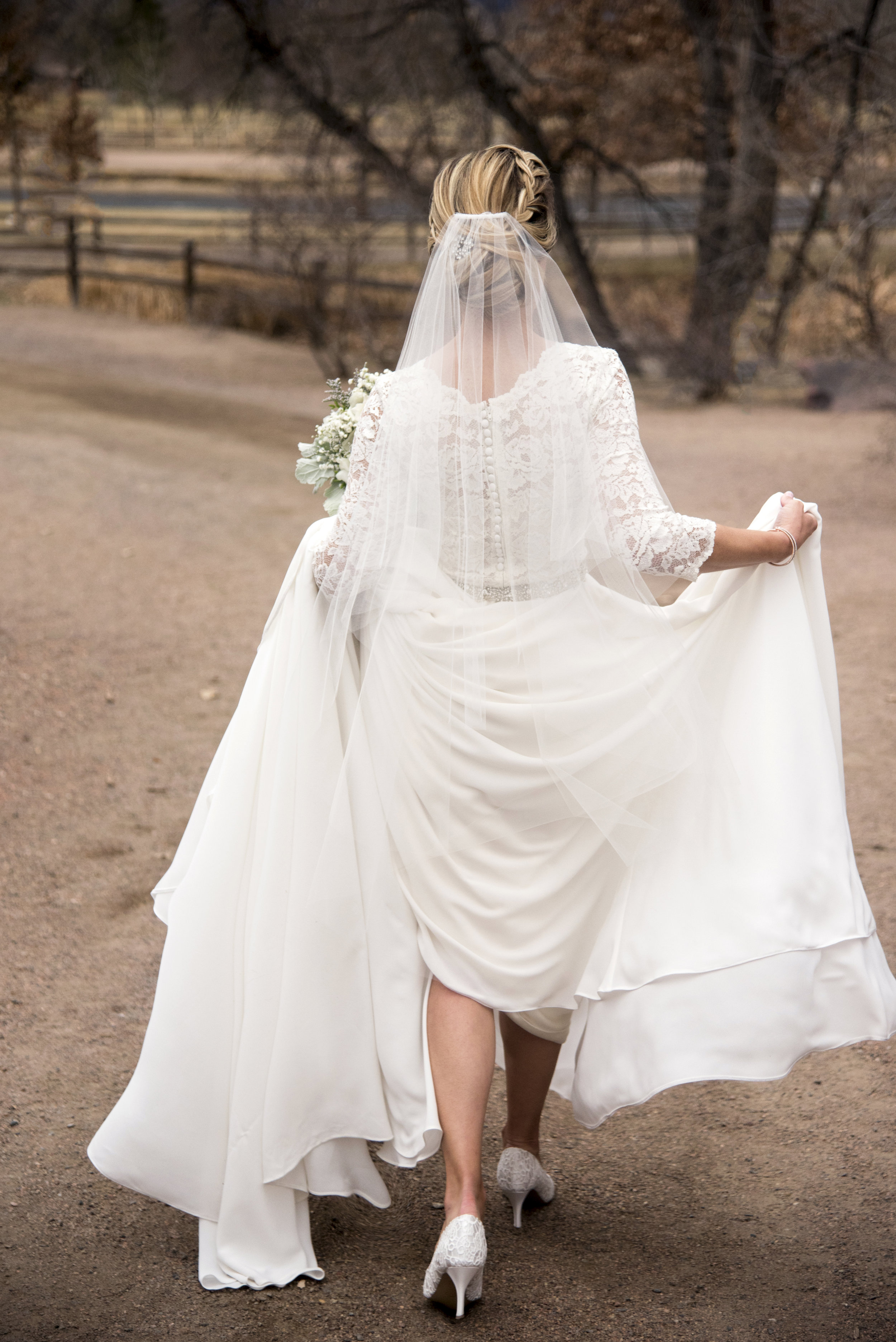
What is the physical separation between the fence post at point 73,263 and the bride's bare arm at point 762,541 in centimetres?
1838

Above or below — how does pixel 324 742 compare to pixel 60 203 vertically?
below

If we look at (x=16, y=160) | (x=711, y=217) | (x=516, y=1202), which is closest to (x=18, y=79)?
(x=16, y=160)

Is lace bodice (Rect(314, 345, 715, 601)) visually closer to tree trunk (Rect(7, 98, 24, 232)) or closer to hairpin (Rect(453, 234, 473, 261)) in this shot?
hairpin (Rect(453, 234, 473, 261))

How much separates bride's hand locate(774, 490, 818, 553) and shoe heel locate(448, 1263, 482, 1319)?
52.1 inches

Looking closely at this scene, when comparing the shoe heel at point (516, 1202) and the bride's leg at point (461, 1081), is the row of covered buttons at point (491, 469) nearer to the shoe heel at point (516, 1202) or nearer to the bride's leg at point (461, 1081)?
the bride's leg at point (461, 1081)

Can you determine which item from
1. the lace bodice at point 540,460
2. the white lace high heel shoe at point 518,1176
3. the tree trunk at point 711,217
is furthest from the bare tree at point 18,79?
the white lace high heel shoe at point 518,1176

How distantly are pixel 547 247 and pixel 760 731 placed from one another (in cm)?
92

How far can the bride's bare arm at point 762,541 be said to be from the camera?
211cm

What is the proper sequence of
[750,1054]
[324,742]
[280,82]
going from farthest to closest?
[280,82], [324,742], [750,1054]

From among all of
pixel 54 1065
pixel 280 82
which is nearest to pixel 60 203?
pixel 280 82

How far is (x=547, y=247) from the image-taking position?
210 centimetres

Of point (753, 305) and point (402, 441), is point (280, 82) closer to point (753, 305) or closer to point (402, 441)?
point (753, 305)

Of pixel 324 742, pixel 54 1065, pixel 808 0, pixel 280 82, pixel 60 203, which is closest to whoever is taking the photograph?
pixel 324 742

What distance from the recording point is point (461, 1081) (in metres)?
2.11
